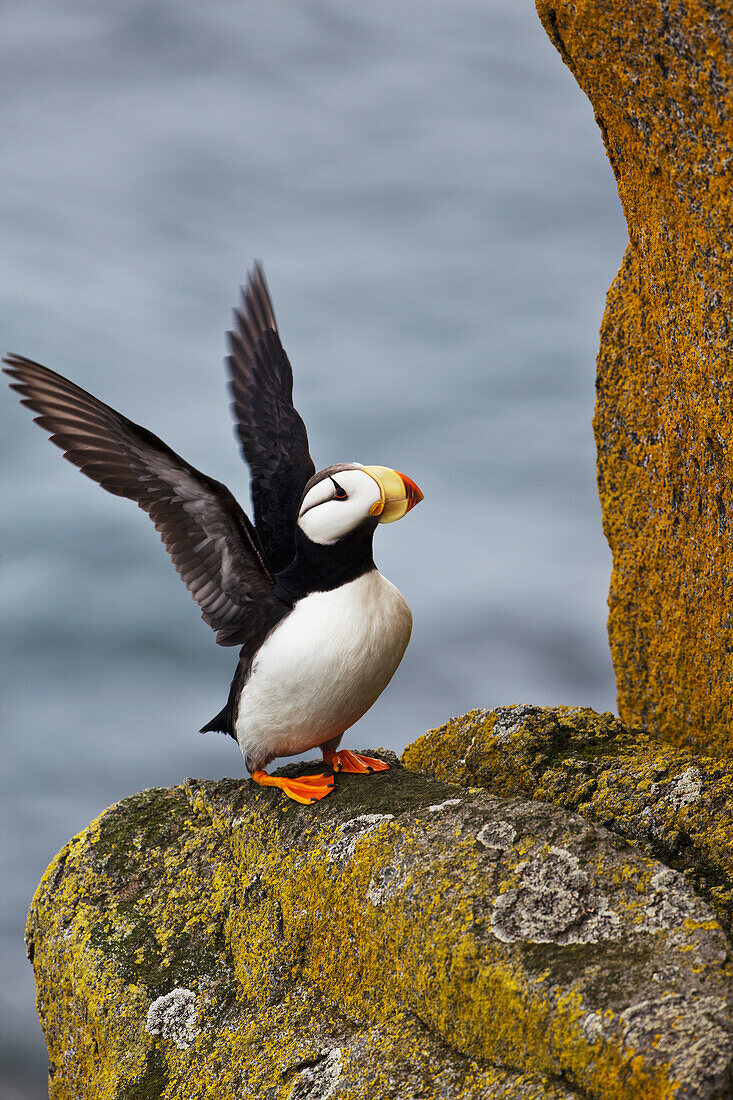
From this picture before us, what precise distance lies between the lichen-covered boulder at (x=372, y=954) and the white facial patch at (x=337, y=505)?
2.83 ft

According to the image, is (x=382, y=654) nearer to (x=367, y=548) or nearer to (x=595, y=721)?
(x=367, y=548)

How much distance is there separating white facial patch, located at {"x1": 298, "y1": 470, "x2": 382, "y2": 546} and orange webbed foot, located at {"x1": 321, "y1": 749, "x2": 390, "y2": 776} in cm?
82

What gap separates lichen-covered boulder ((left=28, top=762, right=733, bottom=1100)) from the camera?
2.33 meters

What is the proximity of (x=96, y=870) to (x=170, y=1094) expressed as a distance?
0.91m

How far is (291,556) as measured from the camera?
4.11 m

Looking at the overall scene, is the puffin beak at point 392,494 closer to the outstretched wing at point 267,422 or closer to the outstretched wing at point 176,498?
the outstretched wing at point 176,498

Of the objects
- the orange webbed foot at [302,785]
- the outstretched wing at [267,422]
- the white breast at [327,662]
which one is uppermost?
the outstretched wing at [267,422]

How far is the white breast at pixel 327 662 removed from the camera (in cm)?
339

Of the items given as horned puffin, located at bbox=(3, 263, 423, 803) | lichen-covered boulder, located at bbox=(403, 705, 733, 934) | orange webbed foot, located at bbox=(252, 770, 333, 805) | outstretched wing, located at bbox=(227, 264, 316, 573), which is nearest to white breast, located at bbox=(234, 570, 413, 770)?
horned puffin, located at bbox=(3, 263, 423, 803)

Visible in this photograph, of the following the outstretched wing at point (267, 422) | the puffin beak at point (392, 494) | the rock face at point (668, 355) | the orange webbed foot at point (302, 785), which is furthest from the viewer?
the outstretched wing at point (267, 422)

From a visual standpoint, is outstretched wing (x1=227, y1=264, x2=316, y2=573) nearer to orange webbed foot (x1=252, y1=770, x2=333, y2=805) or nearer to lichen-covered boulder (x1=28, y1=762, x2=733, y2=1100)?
orange webbed foot (x1=252, y1=770, x2=333, y2=805)

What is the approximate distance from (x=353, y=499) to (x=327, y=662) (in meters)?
0.52

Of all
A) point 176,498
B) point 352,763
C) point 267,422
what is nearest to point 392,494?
point 176,498

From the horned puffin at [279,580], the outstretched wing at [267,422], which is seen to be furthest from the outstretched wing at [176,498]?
the outstretched wing at [267,422]
